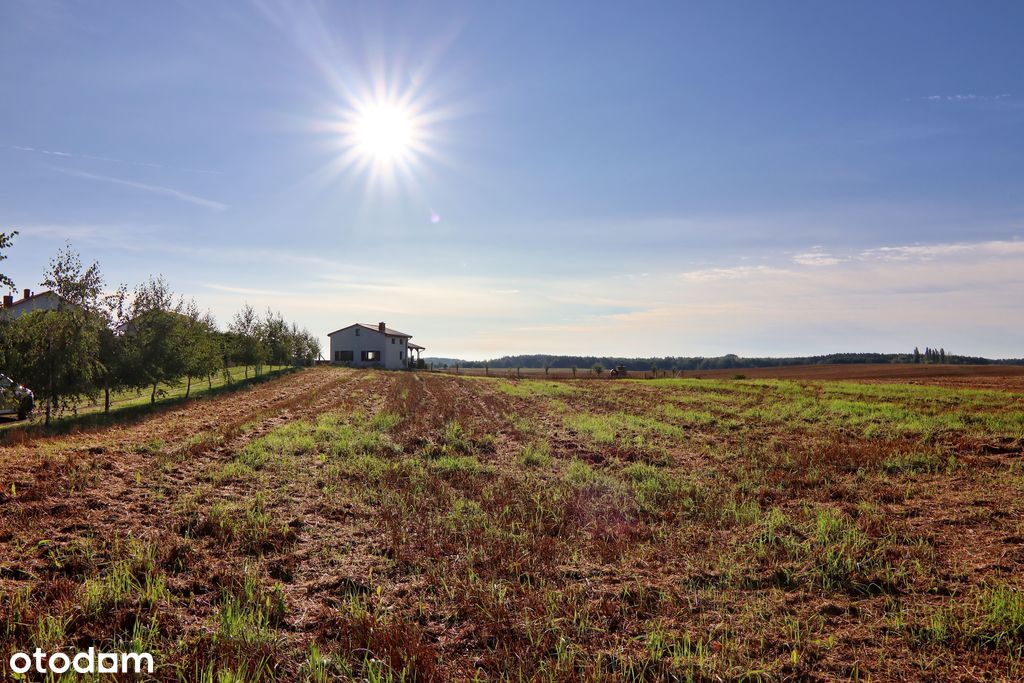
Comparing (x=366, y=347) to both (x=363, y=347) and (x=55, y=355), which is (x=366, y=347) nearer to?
(x=363, y=347)

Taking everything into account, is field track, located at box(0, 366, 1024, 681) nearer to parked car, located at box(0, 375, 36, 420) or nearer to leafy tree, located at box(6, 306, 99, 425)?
leafy tree, located at box(6, 306, 99, 425)

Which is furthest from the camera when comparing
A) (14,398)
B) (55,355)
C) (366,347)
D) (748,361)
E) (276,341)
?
(748,361)

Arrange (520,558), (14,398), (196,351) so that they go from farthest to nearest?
(196,351), (14,398), (520,558)

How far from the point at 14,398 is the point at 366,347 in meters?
59.1

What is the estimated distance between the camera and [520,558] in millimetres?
6789

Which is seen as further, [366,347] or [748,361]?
[748,361]

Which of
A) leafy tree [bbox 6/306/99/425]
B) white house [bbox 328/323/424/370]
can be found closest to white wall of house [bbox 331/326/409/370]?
white house [bbox 328/323/424/370]

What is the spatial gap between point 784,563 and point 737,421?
47.5 ft

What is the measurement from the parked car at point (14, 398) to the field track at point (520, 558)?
25.2ft

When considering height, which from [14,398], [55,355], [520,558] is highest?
[55,355]

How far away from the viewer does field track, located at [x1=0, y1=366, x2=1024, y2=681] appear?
4.70 m

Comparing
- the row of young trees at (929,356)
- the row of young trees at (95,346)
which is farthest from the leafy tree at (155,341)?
the row of young trees at (929,356)

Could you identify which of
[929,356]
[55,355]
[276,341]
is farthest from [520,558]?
[929,356]

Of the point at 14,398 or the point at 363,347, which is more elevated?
the point at 363,347
